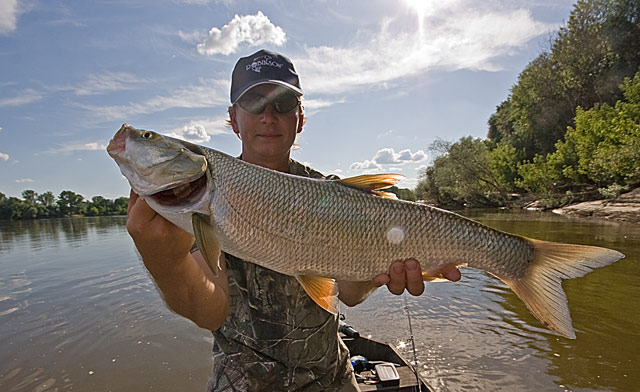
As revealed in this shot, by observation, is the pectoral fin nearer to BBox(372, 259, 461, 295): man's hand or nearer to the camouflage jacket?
the camouflage jacket

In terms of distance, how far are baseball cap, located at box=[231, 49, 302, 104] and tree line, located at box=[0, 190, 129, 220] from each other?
289 ft

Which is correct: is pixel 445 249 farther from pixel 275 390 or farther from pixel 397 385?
pixel 397 385

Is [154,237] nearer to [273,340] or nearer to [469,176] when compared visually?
[273,340]

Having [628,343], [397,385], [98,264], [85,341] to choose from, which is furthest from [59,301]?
[628,343]

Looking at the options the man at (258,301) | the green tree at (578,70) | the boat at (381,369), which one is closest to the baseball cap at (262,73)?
the man at (258,301)

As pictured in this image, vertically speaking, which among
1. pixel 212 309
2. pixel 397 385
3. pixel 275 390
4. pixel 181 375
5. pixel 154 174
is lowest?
pixel 181 375

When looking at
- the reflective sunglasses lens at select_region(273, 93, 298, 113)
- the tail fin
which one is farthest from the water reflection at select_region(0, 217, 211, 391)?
the tail fin

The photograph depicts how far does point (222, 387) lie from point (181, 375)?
5193 mm

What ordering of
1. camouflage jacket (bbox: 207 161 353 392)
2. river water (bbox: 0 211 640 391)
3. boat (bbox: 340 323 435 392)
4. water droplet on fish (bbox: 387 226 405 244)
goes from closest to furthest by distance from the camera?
1. water droplet on fish (bbox: 387 226 405 244)
2. camouflage jacket (bbox: 207 161 353 392)
3. boat (bbox: 340 323 435 392)
4. river water (bbox: 0 211 640 391)

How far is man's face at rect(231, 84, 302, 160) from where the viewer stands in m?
2.90

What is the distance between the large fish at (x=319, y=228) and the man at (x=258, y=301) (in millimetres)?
131

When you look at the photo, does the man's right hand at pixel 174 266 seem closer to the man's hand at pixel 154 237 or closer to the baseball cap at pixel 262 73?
the man's hand at pixel 154 237

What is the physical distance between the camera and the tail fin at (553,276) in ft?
6.64

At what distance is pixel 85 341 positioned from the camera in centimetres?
840
